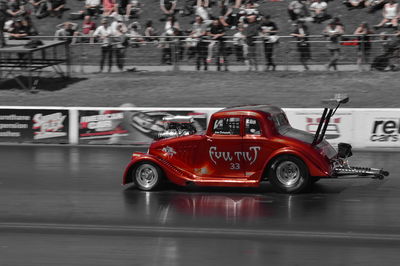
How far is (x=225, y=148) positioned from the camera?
1238 cm

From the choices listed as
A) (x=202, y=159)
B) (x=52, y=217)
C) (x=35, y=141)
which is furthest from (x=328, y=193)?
(x=35, y=141)

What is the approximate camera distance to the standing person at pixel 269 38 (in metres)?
22.9

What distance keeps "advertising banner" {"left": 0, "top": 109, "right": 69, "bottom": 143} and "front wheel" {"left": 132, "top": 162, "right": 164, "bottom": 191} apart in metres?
6.76

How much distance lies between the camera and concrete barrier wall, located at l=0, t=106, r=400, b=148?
57.2 ft

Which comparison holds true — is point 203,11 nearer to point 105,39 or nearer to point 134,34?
point 134,34

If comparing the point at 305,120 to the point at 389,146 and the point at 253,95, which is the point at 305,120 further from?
the point at 253,95

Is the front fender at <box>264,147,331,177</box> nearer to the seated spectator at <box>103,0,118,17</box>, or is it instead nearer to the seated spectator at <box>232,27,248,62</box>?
Result: the seated spectator at <box>232,27,248,62</box>

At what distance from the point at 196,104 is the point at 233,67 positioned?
228cm

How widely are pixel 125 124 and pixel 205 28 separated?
6334 mm

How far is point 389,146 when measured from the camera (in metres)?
17.4

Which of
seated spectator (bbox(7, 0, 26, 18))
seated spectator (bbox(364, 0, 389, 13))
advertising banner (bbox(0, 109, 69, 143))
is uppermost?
seated spectator (bbox(364, 0, 389, 13))

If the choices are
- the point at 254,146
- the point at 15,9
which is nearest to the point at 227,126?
the point at 254,146

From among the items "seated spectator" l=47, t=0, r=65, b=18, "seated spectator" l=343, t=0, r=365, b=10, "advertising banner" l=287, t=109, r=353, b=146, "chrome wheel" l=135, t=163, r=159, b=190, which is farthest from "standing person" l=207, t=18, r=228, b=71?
"chrome wheel" l=135, t=163, r=159, b=190

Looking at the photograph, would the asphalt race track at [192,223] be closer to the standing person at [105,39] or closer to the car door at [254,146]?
the car door at [254,146]
